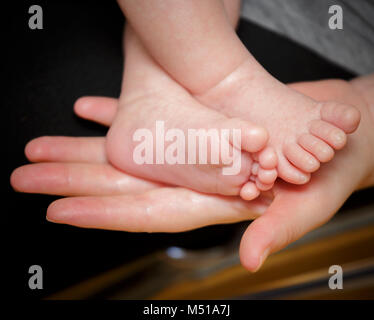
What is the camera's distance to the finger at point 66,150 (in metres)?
0.59

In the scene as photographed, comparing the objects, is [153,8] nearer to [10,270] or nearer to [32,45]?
[32,45]

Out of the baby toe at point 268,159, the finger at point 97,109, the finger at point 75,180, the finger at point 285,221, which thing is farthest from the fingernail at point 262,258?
the finger at point 97,109

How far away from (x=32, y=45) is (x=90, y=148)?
8.5 inches

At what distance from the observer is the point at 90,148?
0.62m

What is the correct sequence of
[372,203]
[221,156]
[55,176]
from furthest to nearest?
[372,203], [55,176], [221,156]

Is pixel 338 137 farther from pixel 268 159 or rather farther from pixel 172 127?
pixel 172 127

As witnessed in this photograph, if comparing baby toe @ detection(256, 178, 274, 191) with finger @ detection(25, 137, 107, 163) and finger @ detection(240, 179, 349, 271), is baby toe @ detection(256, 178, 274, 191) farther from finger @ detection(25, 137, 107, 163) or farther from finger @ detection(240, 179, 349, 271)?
finger @ detection(25, 137, 107, 163)

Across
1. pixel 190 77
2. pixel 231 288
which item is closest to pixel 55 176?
pixel 190 77

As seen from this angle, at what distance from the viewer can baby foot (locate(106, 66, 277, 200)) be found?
1.50 feet

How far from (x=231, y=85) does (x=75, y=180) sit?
272mm

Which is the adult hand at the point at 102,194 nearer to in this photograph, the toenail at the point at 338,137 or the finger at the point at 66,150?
the finger at the point at 66,150

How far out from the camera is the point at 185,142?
19.8 inches

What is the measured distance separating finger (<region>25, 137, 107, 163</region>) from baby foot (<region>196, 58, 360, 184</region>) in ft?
0.64

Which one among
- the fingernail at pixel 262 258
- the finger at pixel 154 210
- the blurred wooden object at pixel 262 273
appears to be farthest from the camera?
the blurred wooden object at pixel 262 273
